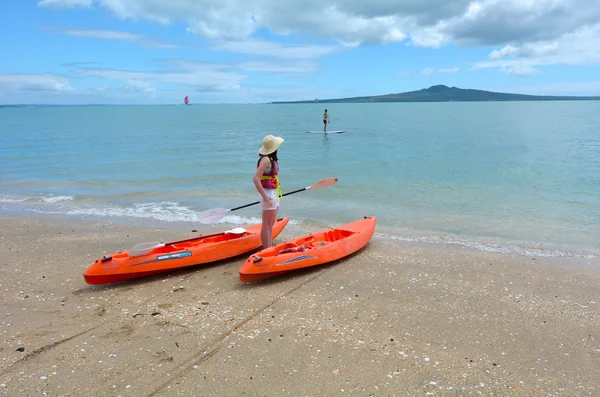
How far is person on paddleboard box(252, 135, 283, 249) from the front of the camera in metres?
6.35

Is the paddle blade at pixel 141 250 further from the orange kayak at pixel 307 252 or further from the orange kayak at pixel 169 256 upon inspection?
the orange kayak at pixel 307 252

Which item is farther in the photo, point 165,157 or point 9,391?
point 165,157

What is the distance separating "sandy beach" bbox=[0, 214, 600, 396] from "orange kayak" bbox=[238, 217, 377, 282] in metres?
0.18

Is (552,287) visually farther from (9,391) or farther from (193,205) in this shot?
(193,205)

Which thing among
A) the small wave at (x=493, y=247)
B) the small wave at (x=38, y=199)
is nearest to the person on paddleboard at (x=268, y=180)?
the small wave at (x=493, y=247)

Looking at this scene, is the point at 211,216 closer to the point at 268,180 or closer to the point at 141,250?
the point at 141,250

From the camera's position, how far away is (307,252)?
21.9ft

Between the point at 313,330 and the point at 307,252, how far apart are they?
1.91m

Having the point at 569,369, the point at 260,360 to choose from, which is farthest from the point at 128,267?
the point at 569,369

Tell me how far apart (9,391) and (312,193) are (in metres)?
10.3

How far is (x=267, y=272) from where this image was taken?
6258 millimetres

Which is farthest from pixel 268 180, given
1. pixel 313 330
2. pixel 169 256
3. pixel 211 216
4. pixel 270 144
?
pixel 313 330

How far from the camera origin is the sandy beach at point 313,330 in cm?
400

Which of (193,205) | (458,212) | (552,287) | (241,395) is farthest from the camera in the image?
(193,205)
